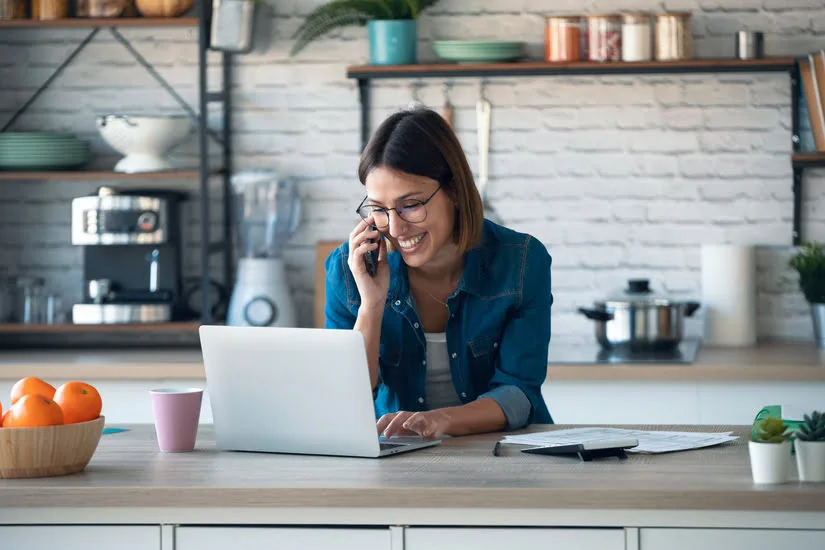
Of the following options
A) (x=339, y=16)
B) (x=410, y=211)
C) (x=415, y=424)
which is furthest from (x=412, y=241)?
(x=339, y=16)

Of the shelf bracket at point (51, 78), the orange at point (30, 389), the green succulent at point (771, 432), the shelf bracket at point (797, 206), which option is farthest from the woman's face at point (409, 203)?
the shelf bracket at point (51, 78)

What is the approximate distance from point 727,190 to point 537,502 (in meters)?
2.70

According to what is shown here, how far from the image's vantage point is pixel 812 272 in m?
3.83

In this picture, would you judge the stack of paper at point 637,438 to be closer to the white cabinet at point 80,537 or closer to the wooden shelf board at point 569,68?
the white cabinet at point 80,537

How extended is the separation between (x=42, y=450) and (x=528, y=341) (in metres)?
0.97

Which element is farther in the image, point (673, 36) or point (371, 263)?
point (673, 36)

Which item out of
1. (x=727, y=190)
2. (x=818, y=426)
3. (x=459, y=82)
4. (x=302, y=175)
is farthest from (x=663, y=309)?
(x=818, y=426)

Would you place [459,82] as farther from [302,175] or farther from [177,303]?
[177,303]

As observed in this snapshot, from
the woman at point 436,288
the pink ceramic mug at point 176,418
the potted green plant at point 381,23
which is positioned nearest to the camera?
the pink ceramic mug at point 176,418

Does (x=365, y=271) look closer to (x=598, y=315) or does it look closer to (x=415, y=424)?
(x=415, y=424)

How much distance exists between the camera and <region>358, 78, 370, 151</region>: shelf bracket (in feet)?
13.6

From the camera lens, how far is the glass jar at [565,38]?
3906 millimetres

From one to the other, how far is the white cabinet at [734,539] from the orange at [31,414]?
90 cm

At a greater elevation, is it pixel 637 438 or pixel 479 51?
pixel 479 51
